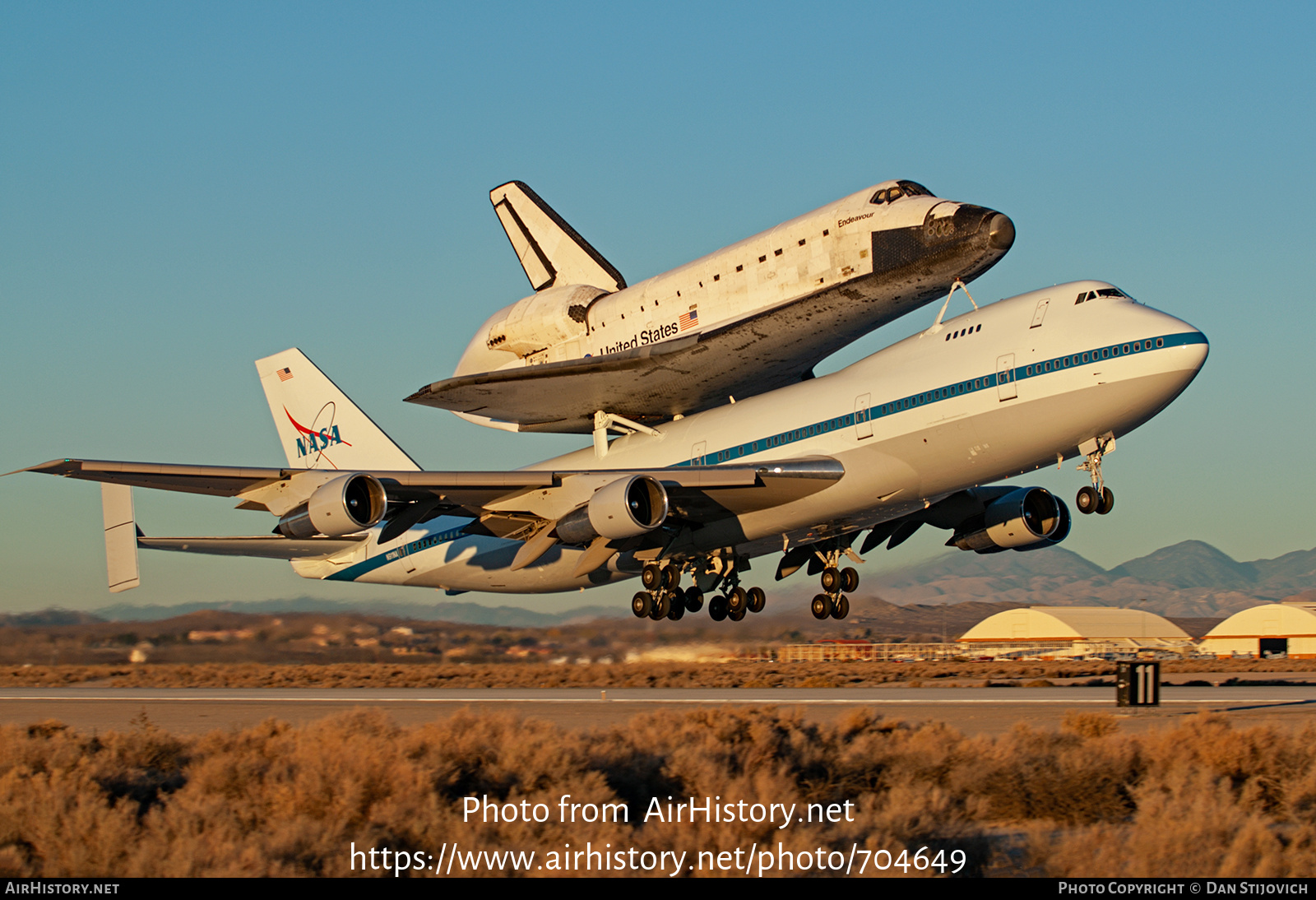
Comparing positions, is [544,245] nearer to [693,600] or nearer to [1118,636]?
[693,600]

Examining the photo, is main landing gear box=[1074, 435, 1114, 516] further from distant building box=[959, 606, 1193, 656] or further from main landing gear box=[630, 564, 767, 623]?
distant building box=[959, 606, 1193, 656]

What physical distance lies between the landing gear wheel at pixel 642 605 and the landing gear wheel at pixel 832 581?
5239 millimetres

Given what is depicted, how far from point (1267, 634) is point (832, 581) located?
60769mm

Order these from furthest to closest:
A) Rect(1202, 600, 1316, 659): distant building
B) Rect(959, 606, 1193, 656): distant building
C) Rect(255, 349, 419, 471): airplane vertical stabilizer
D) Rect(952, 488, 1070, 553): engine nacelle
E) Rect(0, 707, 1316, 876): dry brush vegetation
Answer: Rect(1202, 600, 1316, 659): distant building
Rect(959, 606, 1193, 656): distant building
Rect(255, 349, 419, 471): airplane vertical stabilizer
Rect(952, 488, 1070, 553): engine nacelle
Rect(0, 707, 1316, 876): dry brush vegetation

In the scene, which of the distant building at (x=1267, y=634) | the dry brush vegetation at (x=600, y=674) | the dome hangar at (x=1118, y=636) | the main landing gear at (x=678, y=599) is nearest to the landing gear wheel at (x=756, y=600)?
the main landing gear at (x=678, y=599)

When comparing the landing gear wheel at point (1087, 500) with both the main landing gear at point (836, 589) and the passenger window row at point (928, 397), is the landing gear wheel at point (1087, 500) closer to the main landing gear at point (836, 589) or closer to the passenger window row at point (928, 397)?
the passenger window row at point (928, 397)

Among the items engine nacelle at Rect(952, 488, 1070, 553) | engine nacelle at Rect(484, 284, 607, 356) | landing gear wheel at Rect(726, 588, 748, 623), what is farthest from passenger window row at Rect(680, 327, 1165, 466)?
engine nacelle at Rect(952, 488, 1070, 553)

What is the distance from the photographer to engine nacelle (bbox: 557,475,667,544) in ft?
95.3

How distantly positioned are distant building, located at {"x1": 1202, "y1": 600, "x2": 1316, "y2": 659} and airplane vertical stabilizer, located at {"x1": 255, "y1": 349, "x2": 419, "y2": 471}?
A: 202ft

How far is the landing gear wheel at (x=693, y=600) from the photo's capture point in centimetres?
3681

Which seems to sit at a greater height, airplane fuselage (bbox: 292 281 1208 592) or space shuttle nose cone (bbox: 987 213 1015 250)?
space shuttle nose cone (bbox: 987 213 1015 250)

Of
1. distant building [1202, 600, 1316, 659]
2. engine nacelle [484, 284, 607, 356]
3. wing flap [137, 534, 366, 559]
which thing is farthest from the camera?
distant building [1202, 600, 1316, 659]

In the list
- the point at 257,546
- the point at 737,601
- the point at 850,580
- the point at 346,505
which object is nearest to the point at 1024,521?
the point at 850,580
